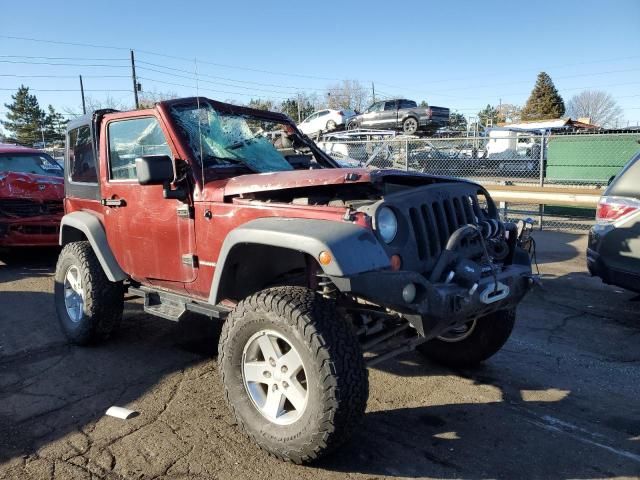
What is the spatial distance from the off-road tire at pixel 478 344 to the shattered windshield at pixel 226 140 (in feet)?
6.42

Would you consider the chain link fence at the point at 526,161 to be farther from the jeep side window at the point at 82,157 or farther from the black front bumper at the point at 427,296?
the black front bumper at the point at 427,296

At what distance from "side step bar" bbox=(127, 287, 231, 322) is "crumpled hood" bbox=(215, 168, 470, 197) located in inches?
31.8

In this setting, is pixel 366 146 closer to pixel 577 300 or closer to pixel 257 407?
pixel 577 300

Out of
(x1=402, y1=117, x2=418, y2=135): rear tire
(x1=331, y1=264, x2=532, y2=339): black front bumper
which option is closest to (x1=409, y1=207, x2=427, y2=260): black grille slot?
(x1=331, y1=264, x2=532, y2=339): black front bumper

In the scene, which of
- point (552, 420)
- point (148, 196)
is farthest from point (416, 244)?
point (148, 196)

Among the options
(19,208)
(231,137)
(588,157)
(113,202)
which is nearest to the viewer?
(231,137)

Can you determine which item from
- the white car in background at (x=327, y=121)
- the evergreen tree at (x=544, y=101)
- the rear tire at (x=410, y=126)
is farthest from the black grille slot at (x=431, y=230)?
the evergreen tree at (x=544, y=101)

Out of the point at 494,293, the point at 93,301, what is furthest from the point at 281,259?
the point at 93,301

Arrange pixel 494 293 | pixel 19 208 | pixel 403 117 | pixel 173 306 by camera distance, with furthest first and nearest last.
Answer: pixel 403 117 < pixel 19 208 < pixel 173 306 < pixel 494 293

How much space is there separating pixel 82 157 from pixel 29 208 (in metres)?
4.18

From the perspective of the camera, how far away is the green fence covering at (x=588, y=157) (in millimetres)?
13922

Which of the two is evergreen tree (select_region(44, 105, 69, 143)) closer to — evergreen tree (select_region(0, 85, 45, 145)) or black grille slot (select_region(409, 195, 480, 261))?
evergreen tree (select_region(0, 85, 45, 145))

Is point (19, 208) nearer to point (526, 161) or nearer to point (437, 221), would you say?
point (437, 221)

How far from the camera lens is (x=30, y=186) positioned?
28.6 feet
